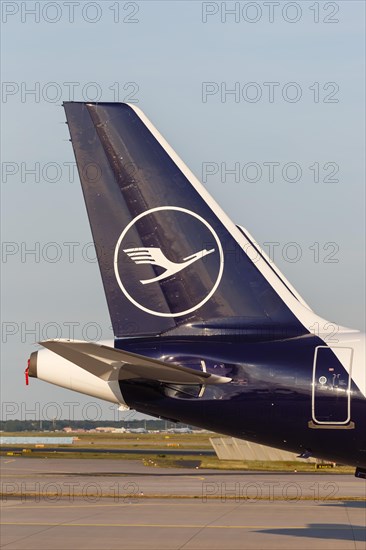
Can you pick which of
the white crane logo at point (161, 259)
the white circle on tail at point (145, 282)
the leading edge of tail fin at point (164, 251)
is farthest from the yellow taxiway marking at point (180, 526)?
the white crane logo at point (161, 259)

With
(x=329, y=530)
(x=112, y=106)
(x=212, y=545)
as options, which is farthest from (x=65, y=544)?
(x=112, y=106)

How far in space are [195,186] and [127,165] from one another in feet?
4.48

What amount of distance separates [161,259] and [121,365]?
9.37ft

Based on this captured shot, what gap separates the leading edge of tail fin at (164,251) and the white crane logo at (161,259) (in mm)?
19

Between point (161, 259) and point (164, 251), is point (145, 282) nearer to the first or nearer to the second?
point (161, 259)

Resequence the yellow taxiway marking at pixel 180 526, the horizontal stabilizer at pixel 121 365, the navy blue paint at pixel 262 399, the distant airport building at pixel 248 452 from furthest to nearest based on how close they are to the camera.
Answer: the distant airport building at pixel 248 452, the yellow taxiway marking at pixel 180 526, the navy blue paint at pixel 262 399, the horizontal stabilizer at pixel 121 365

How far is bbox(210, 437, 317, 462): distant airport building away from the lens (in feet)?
224

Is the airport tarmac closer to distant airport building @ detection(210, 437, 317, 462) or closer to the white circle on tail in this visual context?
the white circle on tail

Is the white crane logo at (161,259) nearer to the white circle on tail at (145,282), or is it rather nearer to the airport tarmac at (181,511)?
the white circle on tail at (145,282)

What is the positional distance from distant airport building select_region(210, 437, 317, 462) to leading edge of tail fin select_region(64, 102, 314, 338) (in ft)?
159

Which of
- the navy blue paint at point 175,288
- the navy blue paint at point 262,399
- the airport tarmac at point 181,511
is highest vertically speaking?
the navy blue paint at point 175,288

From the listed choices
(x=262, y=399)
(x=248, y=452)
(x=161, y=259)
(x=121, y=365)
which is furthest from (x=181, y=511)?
(x=248, y=452)

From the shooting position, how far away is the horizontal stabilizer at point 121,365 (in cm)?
1672

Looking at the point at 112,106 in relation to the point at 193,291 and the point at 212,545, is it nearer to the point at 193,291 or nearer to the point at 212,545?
the point at 193,291
